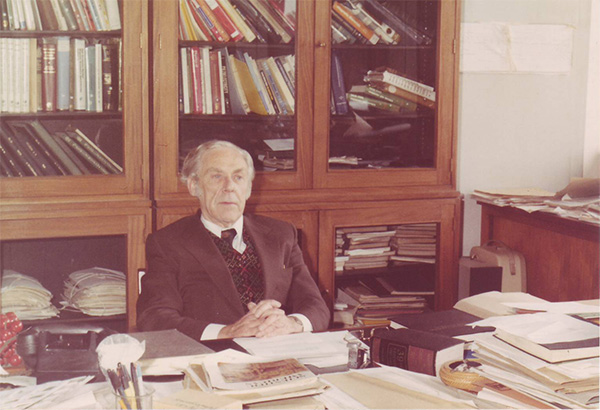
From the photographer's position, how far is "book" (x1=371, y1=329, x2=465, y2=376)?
→ 1.45 meters

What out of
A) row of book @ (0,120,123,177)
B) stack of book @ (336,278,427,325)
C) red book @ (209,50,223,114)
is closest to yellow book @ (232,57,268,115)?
red book @ (209,50,223,114)

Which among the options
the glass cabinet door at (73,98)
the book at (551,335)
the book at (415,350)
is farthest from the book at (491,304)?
the glass cabinet door at (73,98)

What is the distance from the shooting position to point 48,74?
2.64 meters

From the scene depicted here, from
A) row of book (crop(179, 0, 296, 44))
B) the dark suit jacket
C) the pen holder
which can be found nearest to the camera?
the pen holder

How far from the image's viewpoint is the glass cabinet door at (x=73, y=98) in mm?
2609

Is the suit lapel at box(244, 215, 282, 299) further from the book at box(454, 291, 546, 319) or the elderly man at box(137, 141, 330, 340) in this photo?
the book at box(454, 291, 546, 319)

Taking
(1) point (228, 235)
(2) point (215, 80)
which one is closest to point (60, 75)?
(2) point (215, 80)

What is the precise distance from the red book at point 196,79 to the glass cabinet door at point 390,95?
54 cm

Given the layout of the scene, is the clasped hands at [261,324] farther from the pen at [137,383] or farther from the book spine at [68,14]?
the book spine at [68,14]

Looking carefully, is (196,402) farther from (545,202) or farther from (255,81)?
(545,202)

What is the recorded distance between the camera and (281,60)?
290 centimetres

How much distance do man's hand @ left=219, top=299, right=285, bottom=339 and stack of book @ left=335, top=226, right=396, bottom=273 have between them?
41.3 inches

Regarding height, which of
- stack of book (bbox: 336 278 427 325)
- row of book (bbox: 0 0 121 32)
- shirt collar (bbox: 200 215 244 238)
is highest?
row of book (bbox: 0 0 121 32)

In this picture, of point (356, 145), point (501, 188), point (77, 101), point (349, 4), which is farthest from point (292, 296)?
point (501, 188)
